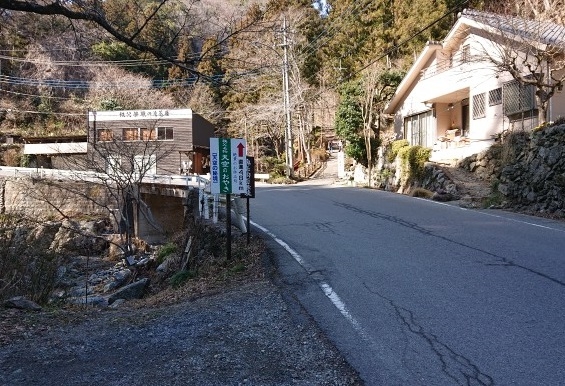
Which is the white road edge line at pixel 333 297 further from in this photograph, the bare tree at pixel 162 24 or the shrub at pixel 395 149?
the shrub at pixel 395 149

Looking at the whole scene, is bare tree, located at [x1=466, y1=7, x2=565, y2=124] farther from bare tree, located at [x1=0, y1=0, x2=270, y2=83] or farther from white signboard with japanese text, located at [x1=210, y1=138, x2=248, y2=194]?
bare tree, located at [x1=0, y1=0, x2=270, y2=83]

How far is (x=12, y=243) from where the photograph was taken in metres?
10.3

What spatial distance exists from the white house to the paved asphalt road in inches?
395

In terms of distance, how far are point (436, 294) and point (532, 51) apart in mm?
15878

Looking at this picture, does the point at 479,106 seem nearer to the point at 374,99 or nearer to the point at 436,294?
the point at 374,99

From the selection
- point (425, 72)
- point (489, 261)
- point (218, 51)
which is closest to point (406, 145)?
point (425, 72)

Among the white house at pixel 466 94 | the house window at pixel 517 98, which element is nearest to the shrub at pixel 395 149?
the white house at pixel 466 94

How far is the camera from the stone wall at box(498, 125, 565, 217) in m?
14.1

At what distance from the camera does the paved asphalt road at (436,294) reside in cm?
425

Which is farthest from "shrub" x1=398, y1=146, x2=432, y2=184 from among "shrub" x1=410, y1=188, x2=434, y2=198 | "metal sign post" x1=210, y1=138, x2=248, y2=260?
"metal sign post" x1=210, y1=138, x2=248, y2=260

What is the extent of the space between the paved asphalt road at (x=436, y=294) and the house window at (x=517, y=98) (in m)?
9.42

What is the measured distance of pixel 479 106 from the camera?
24.2 meters

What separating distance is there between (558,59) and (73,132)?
41.4 metres

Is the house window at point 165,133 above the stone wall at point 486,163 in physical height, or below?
above
